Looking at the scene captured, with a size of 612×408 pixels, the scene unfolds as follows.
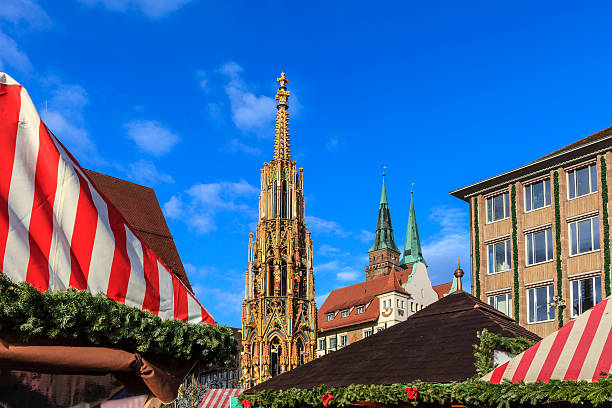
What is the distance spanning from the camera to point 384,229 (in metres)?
133

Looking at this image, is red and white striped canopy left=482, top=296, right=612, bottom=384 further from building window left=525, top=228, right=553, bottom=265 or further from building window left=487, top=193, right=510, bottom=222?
building window left=487, top=193, right=510, bottom=222

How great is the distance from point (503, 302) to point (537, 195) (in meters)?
6.45

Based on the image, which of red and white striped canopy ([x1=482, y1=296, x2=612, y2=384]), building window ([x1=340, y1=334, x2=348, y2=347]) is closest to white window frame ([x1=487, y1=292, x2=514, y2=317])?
red and white striped canopy ([x1=482, y1=296, x2=612, y2=384])

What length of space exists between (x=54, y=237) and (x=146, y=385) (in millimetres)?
1044

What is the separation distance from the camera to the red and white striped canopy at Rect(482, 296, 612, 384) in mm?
6059

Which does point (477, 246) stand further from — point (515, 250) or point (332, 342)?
point (332, 342)

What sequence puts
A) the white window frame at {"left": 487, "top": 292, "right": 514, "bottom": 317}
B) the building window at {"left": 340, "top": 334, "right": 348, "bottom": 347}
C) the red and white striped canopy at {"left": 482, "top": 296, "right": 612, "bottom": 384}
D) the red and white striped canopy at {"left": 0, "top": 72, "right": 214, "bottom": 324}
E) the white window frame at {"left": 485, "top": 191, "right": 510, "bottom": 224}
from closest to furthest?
the red and white striped canopy at {"left": 0, "top": 72, "right": 214, "bottom": 324} < the red and white striped canopy at {"left": 482, "top": 296, "right": 612, "bottom": 384} < the white window frame at {"left": 487, "top": 292, "right": 514, "bottom": 317} < the white window frame at {"left": 485, "top": 191, "right": 510, "bottom": 224} < the building window at {"left": 340, "top": 334, "right": 348, "bottom": 347}

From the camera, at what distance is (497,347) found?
32.1 feet

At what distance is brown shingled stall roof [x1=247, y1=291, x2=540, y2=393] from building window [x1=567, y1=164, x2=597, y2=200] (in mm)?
24623

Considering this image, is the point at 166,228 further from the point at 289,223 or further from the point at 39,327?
the point at 39,327

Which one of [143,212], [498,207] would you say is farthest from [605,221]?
[143,212]

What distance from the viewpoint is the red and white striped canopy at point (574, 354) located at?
19.9 feet

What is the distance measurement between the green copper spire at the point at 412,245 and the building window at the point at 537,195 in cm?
9217

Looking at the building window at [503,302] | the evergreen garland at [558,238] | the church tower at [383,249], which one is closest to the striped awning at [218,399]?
the evergreen garland at [558,238]
